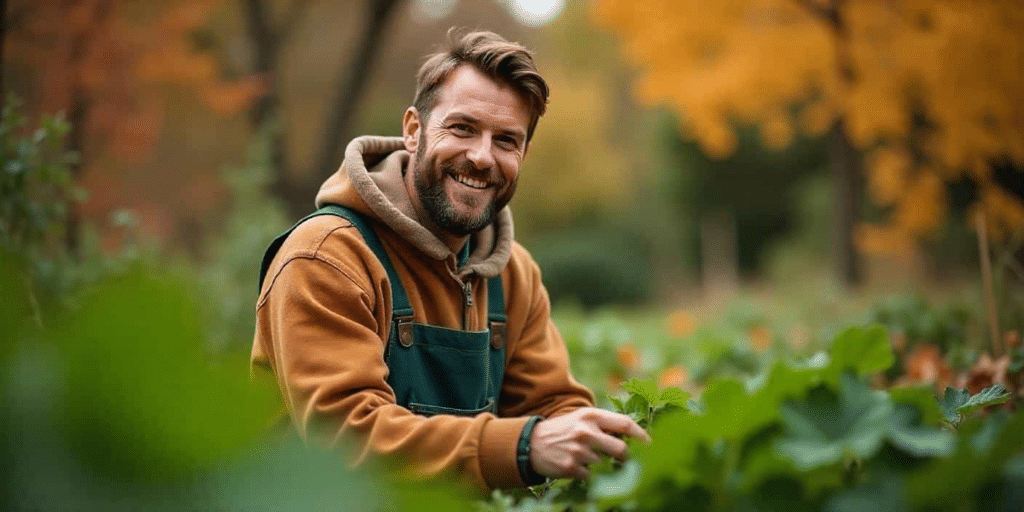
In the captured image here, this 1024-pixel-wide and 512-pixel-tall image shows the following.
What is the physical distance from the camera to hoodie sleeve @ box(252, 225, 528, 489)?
160cm

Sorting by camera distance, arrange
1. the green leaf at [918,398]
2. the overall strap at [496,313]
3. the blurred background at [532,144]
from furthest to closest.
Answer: the blurred background at [532,144], the overall strap at [496,313], the green leaf at [918,398]

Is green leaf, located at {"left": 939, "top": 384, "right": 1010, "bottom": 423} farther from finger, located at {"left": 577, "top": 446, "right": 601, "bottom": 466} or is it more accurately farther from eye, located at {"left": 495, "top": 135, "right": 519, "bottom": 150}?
eye, located at {"left": 495, "top": 135, "right": 519, "bottom": 150}

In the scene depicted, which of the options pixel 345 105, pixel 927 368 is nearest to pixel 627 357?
pixel 927 368

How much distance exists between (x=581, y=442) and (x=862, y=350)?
1.53 feet

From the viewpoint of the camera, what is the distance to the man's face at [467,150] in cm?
215

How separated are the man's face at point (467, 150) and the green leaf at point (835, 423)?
1226 millimetres

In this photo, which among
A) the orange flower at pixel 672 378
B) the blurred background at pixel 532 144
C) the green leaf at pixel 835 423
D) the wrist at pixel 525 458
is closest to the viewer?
the green leaf at pixel 835 423

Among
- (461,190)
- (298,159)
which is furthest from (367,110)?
(461,190)

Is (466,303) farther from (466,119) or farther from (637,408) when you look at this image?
(637,408)

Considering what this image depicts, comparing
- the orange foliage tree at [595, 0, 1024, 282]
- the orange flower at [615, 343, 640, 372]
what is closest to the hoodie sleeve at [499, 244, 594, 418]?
the orange flower at [615, 343, 640, 372]

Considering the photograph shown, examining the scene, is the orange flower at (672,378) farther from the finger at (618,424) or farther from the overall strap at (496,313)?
the finger at (618,424)

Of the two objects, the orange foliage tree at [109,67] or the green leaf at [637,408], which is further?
the orange foliage tree at [109,67]

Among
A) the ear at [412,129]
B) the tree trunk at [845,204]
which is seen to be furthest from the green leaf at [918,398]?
the tree trunk at [845,204]

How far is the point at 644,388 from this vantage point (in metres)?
1.58
